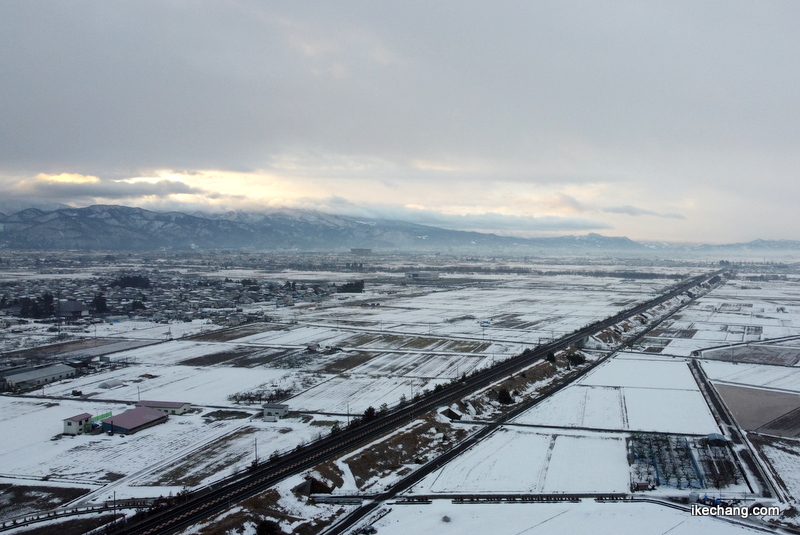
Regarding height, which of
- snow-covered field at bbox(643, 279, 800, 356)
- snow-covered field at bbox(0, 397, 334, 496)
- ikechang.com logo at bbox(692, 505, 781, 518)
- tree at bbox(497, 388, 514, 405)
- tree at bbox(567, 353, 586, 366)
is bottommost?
snow-covered field at bbox(0, 397, 334, 496)

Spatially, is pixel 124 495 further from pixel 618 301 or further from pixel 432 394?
pixel 618 301

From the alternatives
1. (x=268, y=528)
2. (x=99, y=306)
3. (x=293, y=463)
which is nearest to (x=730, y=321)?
(x=293, y=463)

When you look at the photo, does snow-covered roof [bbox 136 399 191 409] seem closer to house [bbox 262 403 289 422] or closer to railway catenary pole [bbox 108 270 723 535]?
house [bbox 262 403 289 422]

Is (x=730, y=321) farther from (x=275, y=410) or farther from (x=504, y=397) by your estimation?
(x=275, y=410)

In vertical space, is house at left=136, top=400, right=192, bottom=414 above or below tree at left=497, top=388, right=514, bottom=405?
below

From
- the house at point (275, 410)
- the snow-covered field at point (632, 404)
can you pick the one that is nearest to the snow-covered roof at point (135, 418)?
the house at point (275, 410)

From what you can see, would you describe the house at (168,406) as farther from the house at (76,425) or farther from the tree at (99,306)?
the tree at (99,306)

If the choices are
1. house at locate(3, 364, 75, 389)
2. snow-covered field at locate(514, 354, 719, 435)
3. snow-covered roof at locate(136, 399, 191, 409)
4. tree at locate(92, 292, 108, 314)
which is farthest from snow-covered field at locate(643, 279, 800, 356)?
tree at locate(92, 292, 108, 314)
